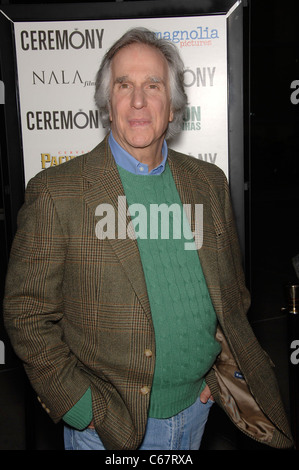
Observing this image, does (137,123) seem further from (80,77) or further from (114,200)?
(80,77)

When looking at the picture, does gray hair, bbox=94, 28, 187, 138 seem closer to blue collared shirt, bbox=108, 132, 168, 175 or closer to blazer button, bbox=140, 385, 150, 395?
blue collared shirt, bbox=108, 132, 168, 175

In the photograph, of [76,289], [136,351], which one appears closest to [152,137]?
[76,289]

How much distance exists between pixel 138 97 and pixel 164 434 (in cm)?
115

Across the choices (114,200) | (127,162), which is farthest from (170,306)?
(127,162)

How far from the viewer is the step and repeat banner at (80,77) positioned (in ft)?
7.02

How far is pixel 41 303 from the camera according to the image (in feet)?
4.82

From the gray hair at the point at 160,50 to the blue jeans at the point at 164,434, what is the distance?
3.72ft

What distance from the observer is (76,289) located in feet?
4.94

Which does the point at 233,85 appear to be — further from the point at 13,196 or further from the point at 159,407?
the point at 159,407

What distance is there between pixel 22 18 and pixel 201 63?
2.77ft

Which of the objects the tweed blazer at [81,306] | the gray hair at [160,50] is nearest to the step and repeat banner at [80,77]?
the gray hair at [160,50]

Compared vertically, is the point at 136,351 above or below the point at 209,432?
above

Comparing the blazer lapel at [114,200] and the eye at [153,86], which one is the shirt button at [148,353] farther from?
the eye at [153,86]

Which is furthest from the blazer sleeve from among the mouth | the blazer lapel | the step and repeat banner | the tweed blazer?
the step and repeat banner
